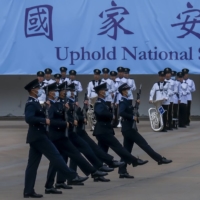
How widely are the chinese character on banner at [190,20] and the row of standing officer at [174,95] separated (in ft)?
4.54

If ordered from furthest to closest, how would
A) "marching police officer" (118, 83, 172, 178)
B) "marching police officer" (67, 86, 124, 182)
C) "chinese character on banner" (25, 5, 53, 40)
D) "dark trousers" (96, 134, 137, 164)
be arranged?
1. "chinese character on banner" (25, 5, 53, 40)
2. "marching police officer" (118, 83, 172, 178)
3. "dark trousers" (96, 134, 137, 164)
4. "marching police officer" (67, 86, 124, 182)

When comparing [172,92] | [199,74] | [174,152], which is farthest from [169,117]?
[174,152]

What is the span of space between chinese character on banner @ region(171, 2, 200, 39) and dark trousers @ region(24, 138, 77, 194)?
41.5 feet

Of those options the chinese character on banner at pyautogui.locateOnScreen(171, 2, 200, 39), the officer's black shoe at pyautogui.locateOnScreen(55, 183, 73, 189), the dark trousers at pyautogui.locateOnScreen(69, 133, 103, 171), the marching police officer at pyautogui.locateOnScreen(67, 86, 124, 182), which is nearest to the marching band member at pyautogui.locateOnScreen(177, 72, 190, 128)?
the chinese character on banner at pyautogui.locateOnScreen(171, 2, 200, 39)

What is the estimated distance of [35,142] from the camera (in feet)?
35.4

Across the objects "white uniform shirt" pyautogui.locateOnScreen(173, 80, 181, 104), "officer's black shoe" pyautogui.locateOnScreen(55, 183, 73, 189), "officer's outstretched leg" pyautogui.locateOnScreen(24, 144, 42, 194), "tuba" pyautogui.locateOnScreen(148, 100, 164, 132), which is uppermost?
"white uniform shirt" pyautogui.locateOnScreen(173, 80, 181, 104)

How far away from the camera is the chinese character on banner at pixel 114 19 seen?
75.2ft

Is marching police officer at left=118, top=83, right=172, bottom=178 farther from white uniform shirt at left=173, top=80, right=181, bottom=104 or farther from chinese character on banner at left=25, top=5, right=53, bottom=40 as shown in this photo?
chinese character on banner at left=25, top=5, right=53, bottom=40

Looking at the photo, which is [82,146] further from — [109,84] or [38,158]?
[109,84]

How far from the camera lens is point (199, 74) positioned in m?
23.1

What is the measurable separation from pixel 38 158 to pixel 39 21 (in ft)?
41.4

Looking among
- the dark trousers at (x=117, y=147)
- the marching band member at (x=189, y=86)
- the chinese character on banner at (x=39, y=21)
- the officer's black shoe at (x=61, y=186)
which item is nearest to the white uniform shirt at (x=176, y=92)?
the marching band member at (x=189, y=86)

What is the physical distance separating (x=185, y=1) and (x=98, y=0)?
263 cm

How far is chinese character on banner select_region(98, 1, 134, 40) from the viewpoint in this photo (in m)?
22.9
